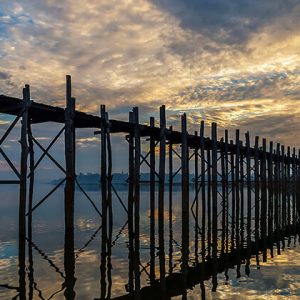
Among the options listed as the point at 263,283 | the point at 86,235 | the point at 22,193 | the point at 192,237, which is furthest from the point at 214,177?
the point at 22,193

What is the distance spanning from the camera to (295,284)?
11141mm

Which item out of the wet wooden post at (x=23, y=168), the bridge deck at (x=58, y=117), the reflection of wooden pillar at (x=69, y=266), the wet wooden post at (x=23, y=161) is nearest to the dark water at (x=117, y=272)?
the reflection of wooden pillar at (x=69, y=266)

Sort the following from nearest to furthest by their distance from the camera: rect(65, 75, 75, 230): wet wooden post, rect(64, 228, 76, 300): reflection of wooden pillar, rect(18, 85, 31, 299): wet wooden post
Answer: rect(64, 228, 76, 300): reflection of wooden pillar, rect(18, 85, 31, 299): wet wooden post, rect(65, 75, 75, 230): wet wooden post

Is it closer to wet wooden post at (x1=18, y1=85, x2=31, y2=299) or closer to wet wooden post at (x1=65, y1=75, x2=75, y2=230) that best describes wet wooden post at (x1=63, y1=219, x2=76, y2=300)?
wet wooden post at (x1=65, y1=75, x2=75, y2=230)

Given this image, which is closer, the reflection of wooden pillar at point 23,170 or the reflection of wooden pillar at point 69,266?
the reflection of wooden pillar at point 69,266

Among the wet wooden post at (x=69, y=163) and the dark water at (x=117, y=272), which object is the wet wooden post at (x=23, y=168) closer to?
the dark water at (x=117, y=272)

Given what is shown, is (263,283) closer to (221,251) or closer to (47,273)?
(221,251)

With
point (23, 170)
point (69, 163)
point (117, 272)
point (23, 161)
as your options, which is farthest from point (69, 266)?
point (23, 161)

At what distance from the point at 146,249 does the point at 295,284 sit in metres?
6.90

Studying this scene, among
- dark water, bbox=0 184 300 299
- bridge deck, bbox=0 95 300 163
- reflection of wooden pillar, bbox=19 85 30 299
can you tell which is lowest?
dark water, bbox=0 184 300 299

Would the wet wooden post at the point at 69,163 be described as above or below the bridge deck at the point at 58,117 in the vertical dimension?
below

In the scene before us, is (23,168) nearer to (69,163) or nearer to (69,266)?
(69,163)

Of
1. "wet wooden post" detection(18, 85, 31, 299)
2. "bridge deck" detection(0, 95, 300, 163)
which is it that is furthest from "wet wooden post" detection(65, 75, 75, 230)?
"wet wooden post" detection(18, 85, 31, 299)

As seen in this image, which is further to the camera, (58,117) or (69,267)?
(58,117)
